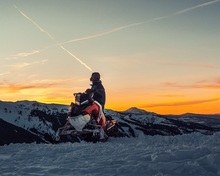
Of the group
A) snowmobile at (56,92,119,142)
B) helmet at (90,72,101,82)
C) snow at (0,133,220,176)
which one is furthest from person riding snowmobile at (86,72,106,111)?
snow at (0,133,220,176)

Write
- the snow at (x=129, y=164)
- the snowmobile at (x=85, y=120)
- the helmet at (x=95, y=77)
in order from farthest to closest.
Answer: the helmet at (x=95, y=77) < the snowmobile at (x=85, y=120) < the snow at (x=129, y=164)

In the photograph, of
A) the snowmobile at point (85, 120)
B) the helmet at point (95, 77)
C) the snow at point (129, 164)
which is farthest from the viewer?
the helmet at point (95, 77)

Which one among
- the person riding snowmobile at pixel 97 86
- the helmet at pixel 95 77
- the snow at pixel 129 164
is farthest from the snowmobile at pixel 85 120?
the snow at pixel 129 164

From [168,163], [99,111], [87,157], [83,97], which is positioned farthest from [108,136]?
[168,163]

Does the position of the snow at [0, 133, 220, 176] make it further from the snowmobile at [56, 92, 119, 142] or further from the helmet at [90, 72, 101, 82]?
the helmet at [90, 72, 101, 82]

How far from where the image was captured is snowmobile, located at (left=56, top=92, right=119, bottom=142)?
15.7 m

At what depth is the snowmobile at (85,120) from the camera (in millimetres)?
15719

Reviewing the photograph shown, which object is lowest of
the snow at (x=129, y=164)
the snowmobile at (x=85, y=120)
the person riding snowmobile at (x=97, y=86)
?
the snow at (x=129, y=164)

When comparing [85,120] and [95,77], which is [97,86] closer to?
[95,77]

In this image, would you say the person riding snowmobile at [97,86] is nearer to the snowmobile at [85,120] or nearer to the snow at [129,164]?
the snowmobile at [85,120]

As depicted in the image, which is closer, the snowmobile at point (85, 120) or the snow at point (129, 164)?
the snow at point (129, 164)

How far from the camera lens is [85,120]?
51.9 feet

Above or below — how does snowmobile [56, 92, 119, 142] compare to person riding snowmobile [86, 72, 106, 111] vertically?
below

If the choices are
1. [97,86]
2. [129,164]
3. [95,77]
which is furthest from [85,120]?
[129,164]
